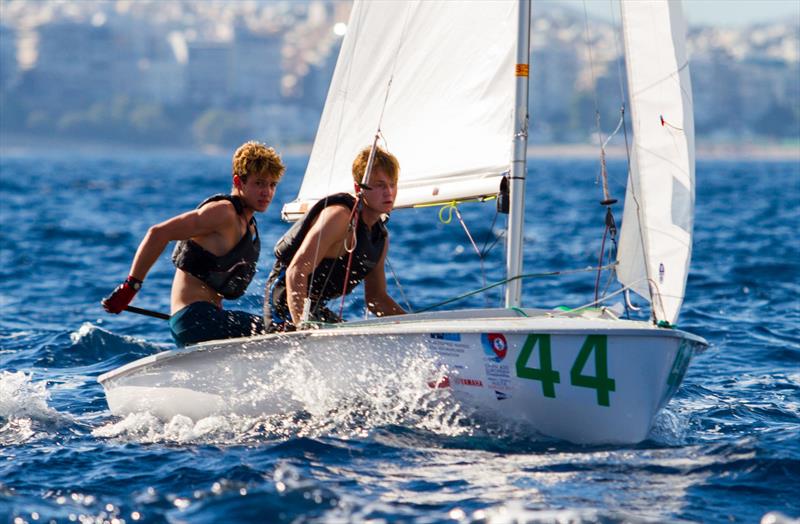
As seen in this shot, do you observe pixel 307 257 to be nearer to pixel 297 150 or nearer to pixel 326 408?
pixel 326 408

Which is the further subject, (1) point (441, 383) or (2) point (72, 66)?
(2) point (72, 66)

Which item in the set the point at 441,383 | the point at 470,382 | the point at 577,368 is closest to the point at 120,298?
the point at 441,383

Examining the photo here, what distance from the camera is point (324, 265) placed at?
588cm

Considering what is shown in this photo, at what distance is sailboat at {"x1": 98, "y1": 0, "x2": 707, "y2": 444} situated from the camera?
16.8 ft

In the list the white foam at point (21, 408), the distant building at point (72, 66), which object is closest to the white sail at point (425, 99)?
the white foam at point (21, 408)

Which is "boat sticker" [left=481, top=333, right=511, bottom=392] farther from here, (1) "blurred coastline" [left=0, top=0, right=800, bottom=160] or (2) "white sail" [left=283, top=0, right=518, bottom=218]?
(1) "blurred coastline" [left=0, top=0, right=800, bottom=160]

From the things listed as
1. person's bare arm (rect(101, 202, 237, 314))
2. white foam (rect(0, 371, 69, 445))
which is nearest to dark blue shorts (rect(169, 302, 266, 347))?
person's bare arm (rect(101, 202, 237, 314))

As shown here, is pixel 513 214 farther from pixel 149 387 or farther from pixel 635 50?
pixel 149 387

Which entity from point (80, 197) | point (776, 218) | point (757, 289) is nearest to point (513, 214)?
point (757, 289)

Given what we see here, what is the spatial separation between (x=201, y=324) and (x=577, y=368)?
6.54 feet

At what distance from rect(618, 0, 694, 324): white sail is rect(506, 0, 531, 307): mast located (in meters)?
0.50

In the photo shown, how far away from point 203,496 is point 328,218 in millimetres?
1573

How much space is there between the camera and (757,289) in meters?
11.8

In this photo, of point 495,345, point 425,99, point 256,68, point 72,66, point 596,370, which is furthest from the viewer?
point 256,68
